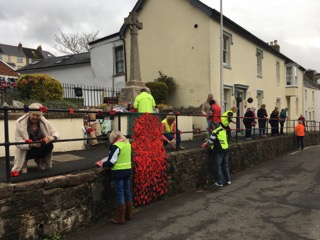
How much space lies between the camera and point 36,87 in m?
10.2

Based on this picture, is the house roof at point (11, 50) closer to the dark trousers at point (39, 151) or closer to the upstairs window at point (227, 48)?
the upstairs window at point (227, 48)

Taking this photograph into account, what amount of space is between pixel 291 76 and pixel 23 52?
7453 centimetres

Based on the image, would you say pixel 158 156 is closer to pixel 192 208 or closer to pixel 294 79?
pixel 192 208

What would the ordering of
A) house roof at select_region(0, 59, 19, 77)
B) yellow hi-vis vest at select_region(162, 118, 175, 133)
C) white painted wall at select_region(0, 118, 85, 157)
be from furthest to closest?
house roof at select_region(0, 59, 19, 77)
white painted wall at select_region(0, 118, 85, 157)
yellow hi-vis vest at select_region(162, 118, 175, 133)

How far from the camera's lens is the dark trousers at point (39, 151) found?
5.10 metres

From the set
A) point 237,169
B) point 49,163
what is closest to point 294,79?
point 237,169

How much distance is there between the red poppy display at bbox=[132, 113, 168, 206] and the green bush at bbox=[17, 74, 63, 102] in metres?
4.83

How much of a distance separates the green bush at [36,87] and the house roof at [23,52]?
75519mm

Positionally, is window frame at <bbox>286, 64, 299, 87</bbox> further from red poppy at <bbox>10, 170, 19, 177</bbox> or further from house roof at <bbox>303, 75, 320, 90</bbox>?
red poppy at <bbox>10, 170, 19, 177</bbox>

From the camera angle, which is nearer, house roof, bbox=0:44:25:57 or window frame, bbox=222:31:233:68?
window frame, bbox=222:31:233:68

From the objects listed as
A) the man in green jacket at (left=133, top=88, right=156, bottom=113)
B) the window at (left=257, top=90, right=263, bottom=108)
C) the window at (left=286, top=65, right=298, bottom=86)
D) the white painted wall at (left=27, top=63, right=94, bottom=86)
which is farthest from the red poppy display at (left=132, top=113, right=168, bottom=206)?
the window at (left=286, top=65, right=298, bottom=86)

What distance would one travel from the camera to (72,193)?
15.8 feet

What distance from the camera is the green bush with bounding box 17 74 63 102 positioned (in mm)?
10141

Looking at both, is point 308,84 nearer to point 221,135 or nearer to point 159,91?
point 159,91
